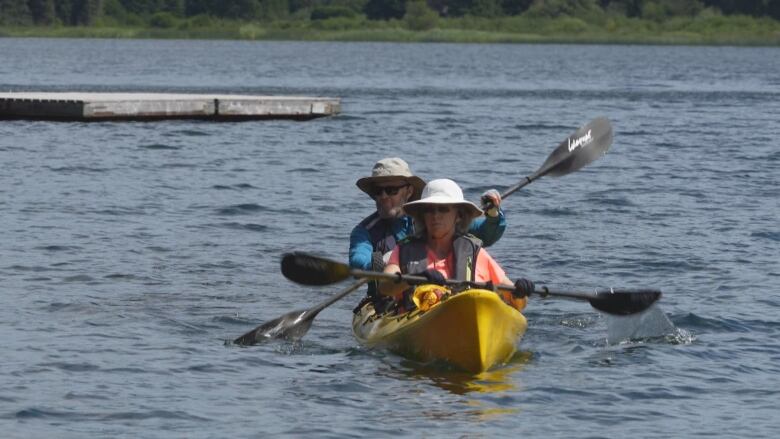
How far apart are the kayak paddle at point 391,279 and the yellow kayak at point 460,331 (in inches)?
8.2

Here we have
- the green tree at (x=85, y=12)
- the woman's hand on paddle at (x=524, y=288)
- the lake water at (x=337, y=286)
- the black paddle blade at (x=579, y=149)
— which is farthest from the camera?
the green tree at (x=85, y=12)

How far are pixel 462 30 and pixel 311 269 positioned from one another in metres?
109

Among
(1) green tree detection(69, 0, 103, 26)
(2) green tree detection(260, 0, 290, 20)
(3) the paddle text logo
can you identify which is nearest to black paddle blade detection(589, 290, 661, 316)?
(3) the paddle text logo

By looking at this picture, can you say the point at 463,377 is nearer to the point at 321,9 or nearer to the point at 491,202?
the point at 491,202

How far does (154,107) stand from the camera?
33594mm

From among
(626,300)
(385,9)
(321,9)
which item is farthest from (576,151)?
(385,9)

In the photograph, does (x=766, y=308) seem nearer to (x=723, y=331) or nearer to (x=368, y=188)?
(x=723, y=331)

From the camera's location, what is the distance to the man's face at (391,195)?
1216cm

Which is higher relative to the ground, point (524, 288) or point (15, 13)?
point (524, 288)

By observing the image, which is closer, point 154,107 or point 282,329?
point 282,329

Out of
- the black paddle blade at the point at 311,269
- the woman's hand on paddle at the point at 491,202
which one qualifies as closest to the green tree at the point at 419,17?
the woman's hand on paddle at the point at 491,202

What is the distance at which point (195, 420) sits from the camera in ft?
33.7

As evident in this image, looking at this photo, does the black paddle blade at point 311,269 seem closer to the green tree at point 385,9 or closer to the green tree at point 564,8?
the green tree at point 564,8

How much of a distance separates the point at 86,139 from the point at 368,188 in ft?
61.7
